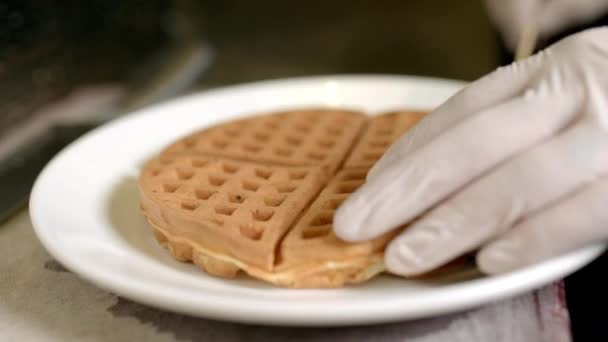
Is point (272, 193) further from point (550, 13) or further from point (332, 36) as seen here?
point (332, 36)

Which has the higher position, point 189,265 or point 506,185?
point 506,185

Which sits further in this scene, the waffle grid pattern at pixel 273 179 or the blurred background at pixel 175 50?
the blurred background at pixel 175 50

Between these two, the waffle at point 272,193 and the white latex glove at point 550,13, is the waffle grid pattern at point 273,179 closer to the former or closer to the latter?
the waffle at point 272,193

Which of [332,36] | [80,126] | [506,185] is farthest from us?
[332,36]

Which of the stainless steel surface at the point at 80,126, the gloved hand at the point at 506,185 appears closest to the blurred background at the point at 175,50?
the stainless steel surface at the point at 80,126

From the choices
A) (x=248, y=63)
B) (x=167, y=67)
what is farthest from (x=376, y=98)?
(x=248, y=63)

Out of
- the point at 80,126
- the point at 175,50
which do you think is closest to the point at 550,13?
the point at 80,126

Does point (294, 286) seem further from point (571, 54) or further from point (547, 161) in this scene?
point (571, 54)
